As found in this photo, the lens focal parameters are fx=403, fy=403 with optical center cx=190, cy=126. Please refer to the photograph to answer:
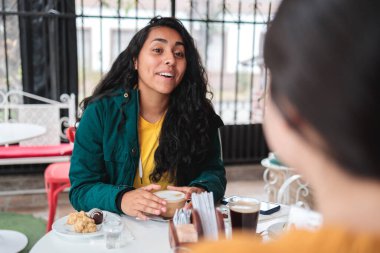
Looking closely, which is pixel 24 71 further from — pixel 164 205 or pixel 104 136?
pixel 164 205

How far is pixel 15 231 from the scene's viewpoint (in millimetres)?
3027

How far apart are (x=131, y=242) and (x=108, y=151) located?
0.54m

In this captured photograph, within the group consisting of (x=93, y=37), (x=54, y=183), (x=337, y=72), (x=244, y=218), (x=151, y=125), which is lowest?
(x=54, y=183)

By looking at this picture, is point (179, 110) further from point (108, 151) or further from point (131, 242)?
point (131, 242)

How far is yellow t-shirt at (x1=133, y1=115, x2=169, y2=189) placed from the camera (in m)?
1.73

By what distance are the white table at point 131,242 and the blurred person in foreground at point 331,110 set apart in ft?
2.39

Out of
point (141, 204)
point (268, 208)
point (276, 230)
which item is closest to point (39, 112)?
point (141, 204)

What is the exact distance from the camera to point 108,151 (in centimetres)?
164

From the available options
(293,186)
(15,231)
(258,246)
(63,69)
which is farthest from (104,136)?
(63,69)

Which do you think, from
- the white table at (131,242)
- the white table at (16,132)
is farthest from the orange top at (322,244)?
the white table at (16,132)

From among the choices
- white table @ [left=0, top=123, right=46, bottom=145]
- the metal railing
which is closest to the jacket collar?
white table @ [left=0, top=123, right=46, bottom=145]

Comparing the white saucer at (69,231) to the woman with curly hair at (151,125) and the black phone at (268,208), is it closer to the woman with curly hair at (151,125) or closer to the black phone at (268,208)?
the woman with curly hair at (151,125)

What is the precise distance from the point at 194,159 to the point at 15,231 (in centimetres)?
192

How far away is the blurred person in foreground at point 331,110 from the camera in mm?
395
